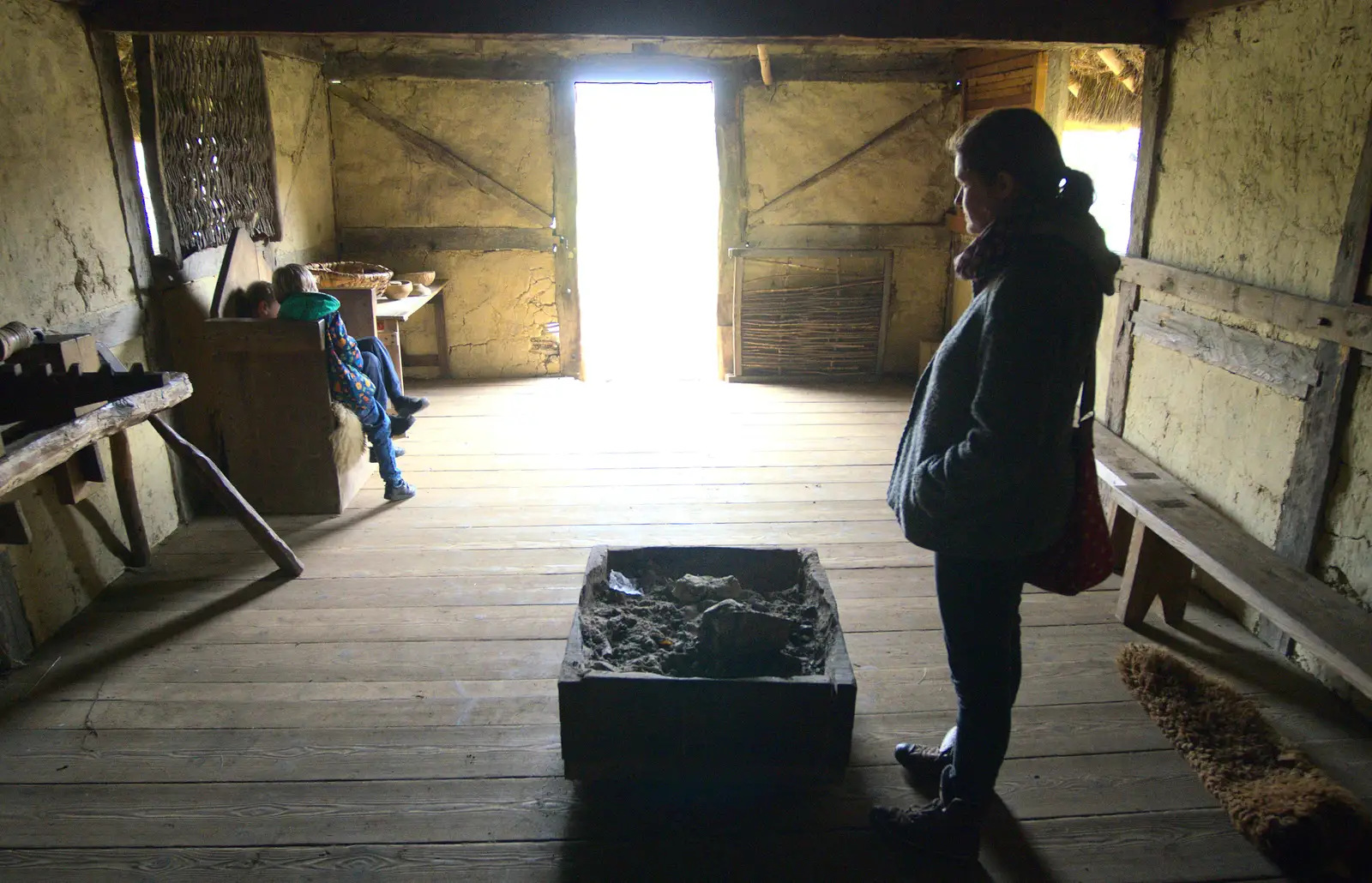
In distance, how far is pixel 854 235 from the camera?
20.2 ft

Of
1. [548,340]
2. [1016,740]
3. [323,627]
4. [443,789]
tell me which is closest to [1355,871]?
[1016,740]

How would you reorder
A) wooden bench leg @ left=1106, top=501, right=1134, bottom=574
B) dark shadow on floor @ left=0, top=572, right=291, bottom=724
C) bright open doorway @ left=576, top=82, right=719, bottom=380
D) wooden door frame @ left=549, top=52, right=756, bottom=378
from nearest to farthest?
dark shadow on floor @ left=0, top=572, right=291, bottom=724
wooden bench leg @ left=1106, top=501, right=1134, bottom=574
wooden door frame @ left=549, top=52, right=756, bottom=378
bright open doorway @ left=576, top=82, right=719, bottom=380

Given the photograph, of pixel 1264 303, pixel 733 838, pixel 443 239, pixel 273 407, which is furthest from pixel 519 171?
Result: pixel 733 838

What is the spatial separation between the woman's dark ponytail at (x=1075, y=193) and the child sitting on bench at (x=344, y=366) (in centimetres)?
311

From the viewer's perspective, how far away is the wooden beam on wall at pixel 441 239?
599 cm

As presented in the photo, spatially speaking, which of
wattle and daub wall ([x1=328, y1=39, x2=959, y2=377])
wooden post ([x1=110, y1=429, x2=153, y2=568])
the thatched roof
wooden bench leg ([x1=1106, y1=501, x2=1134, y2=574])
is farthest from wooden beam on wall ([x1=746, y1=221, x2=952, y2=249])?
wooden post ([x1=110, y1=429, x2=153, y2=568])

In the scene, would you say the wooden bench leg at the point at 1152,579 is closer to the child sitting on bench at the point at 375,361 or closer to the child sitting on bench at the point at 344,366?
the child sitting on bench at the point at 344,366

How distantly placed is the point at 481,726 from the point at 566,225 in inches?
169

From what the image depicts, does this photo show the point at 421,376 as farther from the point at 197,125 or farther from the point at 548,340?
the point at 197,125

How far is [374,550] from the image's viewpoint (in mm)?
3574

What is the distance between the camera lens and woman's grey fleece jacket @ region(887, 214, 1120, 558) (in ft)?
4.91

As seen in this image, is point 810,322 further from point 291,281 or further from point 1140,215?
point 291,281

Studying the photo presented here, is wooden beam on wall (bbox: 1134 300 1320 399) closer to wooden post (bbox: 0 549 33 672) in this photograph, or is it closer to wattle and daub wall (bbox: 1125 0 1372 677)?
wattle and daub wall (bbox: 1125 0 1372 677)

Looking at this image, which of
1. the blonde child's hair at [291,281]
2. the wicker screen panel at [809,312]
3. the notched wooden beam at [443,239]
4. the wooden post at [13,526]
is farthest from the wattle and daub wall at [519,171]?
the wooden post at [13,526]
